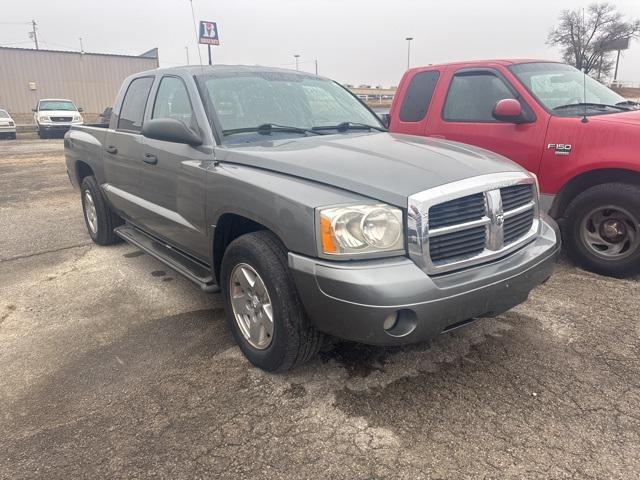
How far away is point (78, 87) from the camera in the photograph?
120 ft

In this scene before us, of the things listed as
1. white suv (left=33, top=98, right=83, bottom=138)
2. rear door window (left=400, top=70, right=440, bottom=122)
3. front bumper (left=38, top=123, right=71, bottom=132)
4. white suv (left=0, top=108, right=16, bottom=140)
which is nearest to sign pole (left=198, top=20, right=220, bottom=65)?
rear door window (left=400, top=70, right=440, bottom=122)

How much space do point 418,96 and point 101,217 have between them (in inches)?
148

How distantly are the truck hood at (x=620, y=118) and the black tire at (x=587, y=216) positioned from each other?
1.74 feet

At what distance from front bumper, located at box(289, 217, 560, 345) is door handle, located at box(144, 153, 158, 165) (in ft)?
6.08

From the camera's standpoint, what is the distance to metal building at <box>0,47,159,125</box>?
3419 cm

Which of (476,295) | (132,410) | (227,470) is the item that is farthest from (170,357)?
(476,295)

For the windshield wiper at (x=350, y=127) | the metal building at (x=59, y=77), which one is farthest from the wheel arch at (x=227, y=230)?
the metal building at (x=59, y=77)

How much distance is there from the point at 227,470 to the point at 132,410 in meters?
0.75

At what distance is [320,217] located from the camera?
92.6 inches

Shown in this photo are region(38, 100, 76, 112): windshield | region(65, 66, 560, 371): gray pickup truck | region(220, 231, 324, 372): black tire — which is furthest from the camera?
region(38, 100, 76, 112): windshield

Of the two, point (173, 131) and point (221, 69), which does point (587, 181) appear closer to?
point (221, 69)

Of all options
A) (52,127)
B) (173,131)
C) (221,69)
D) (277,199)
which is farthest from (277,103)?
(52,127)

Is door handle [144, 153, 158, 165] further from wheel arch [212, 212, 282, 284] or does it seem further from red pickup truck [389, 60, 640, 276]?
red pickup truck [389, 60, 640, 276]

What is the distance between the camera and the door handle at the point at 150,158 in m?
3.79
